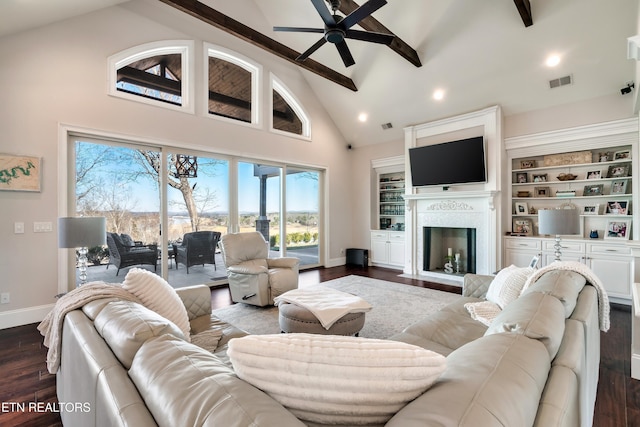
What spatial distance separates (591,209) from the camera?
4.56m

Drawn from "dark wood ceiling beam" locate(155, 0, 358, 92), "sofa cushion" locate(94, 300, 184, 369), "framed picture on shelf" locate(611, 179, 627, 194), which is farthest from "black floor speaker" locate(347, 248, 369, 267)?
"sofa cushion" locate(94, 300, 184, 369)

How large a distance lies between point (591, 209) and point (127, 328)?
6082mm

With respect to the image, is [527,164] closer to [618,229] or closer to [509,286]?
[618,229]

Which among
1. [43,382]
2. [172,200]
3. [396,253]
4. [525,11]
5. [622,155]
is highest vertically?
[525,11]

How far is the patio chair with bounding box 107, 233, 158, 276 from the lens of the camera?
4.03m

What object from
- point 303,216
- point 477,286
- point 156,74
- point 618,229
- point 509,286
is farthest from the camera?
point 303,216

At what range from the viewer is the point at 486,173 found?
16.8 feet

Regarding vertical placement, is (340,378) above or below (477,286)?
above

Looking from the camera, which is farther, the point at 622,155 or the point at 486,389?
the point at 622,155

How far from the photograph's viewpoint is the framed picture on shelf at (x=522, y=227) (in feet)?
16.8

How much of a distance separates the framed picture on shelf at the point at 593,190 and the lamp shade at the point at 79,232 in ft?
21.2

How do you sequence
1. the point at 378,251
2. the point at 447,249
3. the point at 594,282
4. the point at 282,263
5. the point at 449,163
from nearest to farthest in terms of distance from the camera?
the point at 594,282
the point at 282,263
the point at 449,163
the point at 447,249
the point at 378,251

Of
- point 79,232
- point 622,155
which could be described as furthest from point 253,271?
point 622,155

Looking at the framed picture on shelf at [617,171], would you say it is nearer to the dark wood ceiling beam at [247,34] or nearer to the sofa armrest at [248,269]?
the dark wood ceiling beam at [247,34]
